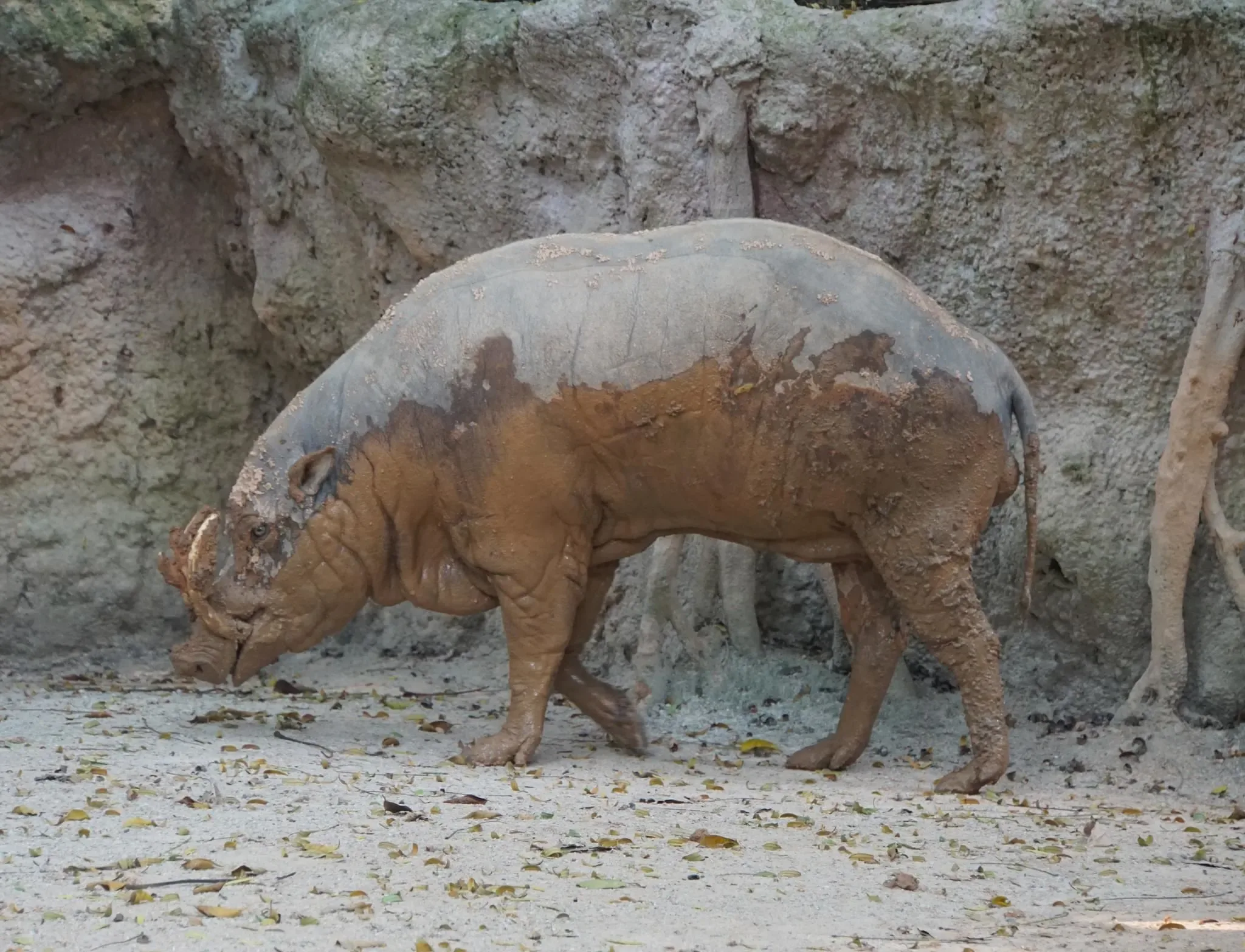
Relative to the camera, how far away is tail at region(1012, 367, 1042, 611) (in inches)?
249

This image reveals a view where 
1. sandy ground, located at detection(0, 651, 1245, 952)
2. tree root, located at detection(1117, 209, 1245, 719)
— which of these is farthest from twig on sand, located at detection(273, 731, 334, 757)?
tree root, located at detection(1117, 209, 1245, 719)

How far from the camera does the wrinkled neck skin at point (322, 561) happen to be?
646 centimetres

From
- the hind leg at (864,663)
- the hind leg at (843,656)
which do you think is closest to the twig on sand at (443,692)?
the hind leg at (843,656)

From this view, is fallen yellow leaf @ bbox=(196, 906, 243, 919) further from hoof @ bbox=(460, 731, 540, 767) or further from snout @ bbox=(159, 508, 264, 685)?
snout @ bbox=(159, 508, 264, 685)

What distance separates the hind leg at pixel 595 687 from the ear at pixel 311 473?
1084mm

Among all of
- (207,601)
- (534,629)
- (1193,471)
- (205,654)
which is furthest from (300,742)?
(1193,471)

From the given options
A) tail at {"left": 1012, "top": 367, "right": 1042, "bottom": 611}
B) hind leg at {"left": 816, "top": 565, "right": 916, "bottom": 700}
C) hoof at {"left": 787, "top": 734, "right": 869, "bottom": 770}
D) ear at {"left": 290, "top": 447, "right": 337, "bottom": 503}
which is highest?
tail at {"left": 1012, "top": 367, "right": 1042, "bottom": 611}

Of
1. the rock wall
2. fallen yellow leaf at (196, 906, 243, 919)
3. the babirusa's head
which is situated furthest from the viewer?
the rock wall

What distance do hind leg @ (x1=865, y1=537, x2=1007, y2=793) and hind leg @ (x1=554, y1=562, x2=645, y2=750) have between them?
1.15 m

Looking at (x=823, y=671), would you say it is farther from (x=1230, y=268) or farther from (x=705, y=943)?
(x=705, y=943)

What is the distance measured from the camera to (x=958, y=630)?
625 centimetres

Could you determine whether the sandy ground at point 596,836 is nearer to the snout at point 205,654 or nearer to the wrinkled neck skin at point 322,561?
the snout at point 205,654

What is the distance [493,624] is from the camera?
8852 mm

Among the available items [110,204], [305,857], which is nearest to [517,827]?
[305,857]
